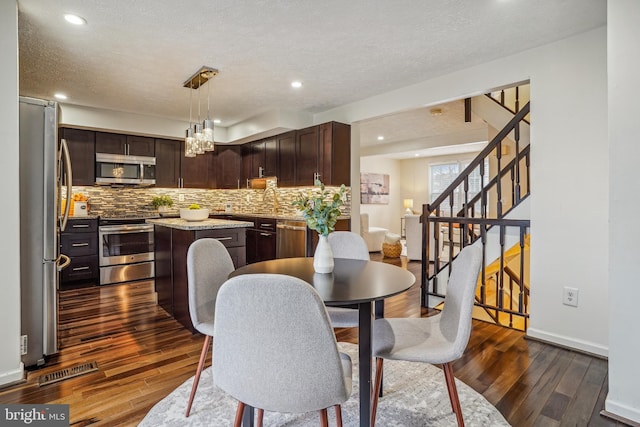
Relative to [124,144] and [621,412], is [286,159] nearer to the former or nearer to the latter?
[124,144]

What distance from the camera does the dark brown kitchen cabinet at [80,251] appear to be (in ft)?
15.0

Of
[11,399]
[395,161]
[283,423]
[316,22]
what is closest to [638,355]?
[283,423]

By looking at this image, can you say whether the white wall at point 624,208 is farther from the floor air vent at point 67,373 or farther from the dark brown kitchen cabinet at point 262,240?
the dark brown kitchen cabinet at point 262,240

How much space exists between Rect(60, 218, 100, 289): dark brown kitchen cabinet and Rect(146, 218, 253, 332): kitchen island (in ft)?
5.39

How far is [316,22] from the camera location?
2518 mm

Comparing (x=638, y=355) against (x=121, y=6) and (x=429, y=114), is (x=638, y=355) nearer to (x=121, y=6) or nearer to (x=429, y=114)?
(x=121, y=6)

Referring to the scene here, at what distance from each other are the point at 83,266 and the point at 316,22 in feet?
14.2

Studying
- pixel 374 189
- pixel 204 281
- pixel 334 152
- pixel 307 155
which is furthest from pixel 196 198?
pixel 374 189

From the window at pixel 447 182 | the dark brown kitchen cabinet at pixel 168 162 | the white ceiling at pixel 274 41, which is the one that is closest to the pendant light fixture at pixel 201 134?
the white ceiling at pixel 274 41

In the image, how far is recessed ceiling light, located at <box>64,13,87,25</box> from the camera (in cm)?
243

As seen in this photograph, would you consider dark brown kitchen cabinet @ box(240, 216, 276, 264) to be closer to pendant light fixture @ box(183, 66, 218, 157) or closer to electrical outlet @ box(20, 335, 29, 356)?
pendant light fixture @ box(183, 66, 218, 157)

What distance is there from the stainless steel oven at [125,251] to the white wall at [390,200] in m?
6.32

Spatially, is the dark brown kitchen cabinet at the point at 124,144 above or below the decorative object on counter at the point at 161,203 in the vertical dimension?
above

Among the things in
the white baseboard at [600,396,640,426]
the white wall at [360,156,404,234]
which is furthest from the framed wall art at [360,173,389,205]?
the white baseboard at [600,396,640,426]
